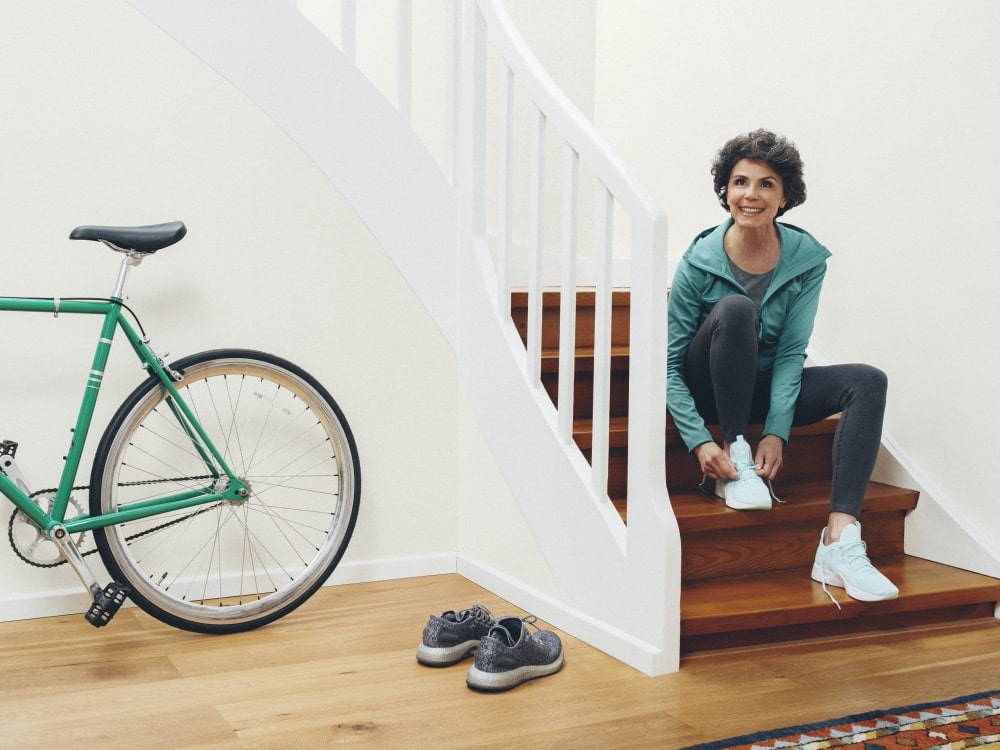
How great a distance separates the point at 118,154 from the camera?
2.32m

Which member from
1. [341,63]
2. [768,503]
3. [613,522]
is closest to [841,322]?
[768,503]

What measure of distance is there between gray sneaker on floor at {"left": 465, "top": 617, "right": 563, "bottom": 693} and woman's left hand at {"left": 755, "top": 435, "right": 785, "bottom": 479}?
0.63m

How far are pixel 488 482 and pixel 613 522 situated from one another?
529 mm

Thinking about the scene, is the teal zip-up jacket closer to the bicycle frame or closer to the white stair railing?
the white stair railing

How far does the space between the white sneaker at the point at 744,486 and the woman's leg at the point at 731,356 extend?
0.15 feet

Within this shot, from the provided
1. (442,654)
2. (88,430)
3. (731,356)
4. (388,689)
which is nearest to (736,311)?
(731,356)

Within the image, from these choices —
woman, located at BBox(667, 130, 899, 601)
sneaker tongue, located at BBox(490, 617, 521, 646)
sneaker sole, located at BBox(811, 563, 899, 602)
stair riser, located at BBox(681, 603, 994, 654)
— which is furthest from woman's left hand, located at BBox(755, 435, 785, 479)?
sneaker tongue, located at BBox(490, 617, 521, 646)

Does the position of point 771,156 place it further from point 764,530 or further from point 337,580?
point 337,580

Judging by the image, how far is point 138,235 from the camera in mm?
2129

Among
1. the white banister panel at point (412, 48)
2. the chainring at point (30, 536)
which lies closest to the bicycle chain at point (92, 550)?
the chainring at point (30, 536)

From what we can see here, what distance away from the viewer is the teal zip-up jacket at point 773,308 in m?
2.34

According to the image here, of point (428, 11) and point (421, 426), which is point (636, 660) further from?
point (428, 11)

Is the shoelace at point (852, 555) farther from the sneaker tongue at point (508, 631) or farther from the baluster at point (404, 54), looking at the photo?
the baluster at point (404, 54)

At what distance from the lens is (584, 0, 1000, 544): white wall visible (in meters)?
2.32
